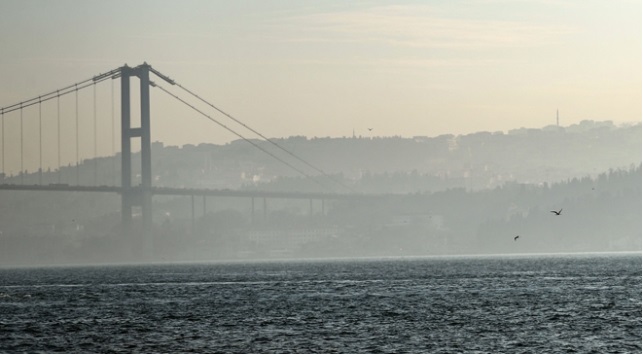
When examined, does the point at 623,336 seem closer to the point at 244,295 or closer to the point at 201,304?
the point at 201,304

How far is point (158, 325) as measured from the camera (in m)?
67.8

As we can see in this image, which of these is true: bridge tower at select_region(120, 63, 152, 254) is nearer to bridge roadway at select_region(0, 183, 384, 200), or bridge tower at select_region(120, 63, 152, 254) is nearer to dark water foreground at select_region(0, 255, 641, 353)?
bridge roadway at select_region(0, 183, 384, 200)

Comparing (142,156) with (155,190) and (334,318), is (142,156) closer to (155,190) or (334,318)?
(155,190)

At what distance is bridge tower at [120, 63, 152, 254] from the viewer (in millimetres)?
161625

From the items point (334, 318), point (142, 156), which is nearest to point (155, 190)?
point (142, 156)

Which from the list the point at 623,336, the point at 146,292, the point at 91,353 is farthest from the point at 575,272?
the point at 91,353

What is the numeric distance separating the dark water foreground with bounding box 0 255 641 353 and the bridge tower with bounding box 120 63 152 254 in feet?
165

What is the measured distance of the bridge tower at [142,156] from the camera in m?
162

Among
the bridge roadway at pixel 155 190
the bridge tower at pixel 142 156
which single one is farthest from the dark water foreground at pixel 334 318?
the bridge tower at pixel 142 156

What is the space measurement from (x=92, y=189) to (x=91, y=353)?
101m

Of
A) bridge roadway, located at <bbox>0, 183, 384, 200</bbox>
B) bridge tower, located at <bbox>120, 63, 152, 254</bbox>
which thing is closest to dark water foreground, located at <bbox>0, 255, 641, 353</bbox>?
bridge roadway, located at <bbox>0, 183, 384, 200</bbox>

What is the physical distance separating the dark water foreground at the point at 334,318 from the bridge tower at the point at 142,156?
165ft

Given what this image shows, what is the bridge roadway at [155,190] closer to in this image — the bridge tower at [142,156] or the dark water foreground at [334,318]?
the bridge tower at [142,156]

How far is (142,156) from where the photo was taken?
164750mm
